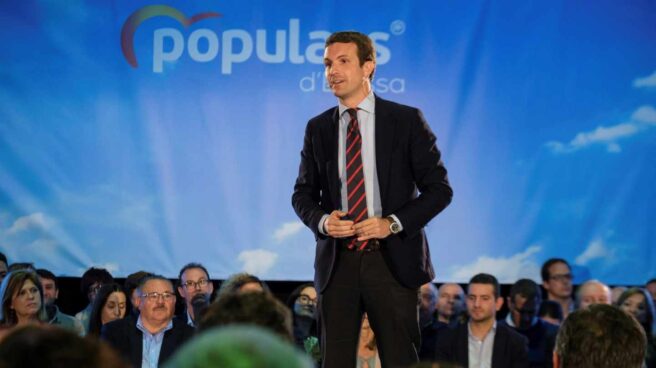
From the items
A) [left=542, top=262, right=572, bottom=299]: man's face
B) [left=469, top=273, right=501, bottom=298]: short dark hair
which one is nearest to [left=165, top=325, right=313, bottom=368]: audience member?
[left=469, top=273, right=501, bottom=298]: short dark hair

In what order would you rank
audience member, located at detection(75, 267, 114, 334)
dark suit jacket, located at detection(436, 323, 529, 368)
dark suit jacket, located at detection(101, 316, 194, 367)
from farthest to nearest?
audience member, located at detection(75, 267, 114, 334)
dark suit jacket, located at detection(436, 323, 529, 368)
dark suit jacket, located at detection(101, 316, 194, 367)

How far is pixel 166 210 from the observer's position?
7242mm

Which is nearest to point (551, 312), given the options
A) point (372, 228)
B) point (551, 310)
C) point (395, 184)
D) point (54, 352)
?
point (551, 310)

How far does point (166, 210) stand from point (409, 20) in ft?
7.36

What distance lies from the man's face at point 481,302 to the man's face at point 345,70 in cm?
271

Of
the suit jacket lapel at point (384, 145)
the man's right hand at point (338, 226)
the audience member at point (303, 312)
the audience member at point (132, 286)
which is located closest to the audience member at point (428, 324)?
the audience member at point (303, 312)

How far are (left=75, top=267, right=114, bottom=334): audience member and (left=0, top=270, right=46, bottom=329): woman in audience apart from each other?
1474mm

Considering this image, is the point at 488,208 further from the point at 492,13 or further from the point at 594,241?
the point at 492,13

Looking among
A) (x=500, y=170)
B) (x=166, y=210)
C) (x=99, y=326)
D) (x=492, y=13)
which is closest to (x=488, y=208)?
(x=500, y=170)

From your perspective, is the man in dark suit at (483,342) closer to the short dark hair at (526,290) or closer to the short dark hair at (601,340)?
the short dark hair at (526,290)

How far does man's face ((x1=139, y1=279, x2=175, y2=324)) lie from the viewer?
17.2ft

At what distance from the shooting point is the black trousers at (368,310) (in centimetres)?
346

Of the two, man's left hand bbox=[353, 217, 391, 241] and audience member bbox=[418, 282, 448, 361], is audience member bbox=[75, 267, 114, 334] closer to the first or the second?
audience member bbox=[418, 282, 448, 361]

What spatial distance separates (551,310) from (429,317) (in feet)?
2.68
